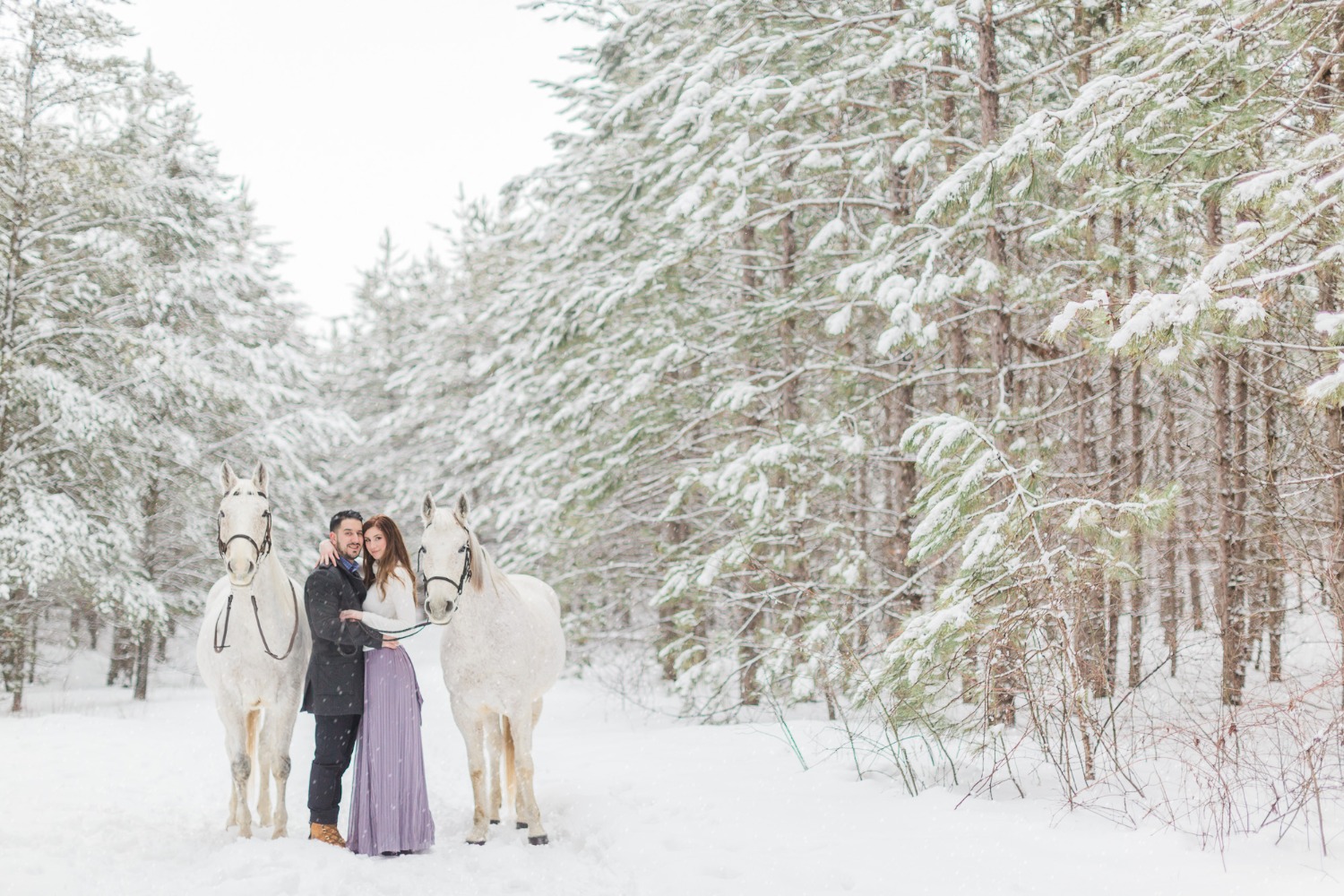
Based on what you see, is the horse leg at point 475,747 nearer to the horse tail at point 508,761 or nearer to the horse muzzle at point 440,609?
the horse tail at point 508,761

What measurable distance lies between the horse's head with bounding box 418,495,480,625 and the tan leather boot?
1.66 meters

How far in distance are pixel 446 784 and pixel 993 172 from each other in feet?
23.4

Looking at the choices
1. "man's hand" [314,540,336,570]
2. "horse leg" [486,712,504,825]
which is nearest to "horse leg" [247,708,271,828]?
"man's hand" [314,540,336,570]

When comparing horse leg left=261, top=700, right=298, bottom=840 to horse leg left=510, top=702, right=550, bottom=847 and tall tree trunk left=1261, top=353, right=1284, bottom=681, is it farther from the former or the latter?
tall tree trunk left=1261, top=353, right=1284, bottom=681

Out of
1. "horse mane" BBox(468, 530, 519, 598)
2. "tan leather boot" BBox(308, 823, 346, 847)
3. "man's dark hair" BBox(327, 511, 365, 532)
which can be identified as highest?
"man's dark hair" BBox(327, 511, 365, 532)

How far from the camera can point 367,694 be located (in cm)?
596

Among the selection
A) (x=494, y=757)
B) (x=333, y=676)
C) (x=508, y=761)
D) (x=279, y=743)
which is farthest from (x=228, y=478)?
(x=508, y=761)

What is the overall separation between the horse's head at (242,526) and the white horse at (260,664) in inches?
0.5

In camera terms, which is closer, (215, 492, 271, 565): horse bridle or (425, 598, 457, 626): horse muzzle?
(425, 598, 457, 626): horse muzzle

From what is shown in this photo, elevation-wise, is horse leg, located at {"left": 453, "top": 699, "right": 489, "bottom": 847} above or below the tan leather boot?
above

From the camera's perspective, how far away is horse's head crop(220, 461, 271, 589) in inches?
215

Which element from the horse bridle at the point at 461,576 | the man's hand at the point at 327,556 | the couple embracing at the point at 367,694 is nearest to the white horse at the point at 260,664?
the couple embracing at the point at 367,694

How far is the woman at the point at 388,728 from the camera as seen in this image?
568cm

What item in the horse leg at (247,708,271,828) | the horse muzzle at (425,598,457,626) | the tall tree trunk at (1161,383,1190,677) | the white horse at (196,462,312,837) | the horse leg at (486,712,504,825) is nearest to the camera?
the horse muzzle at (425,598,457,626)
